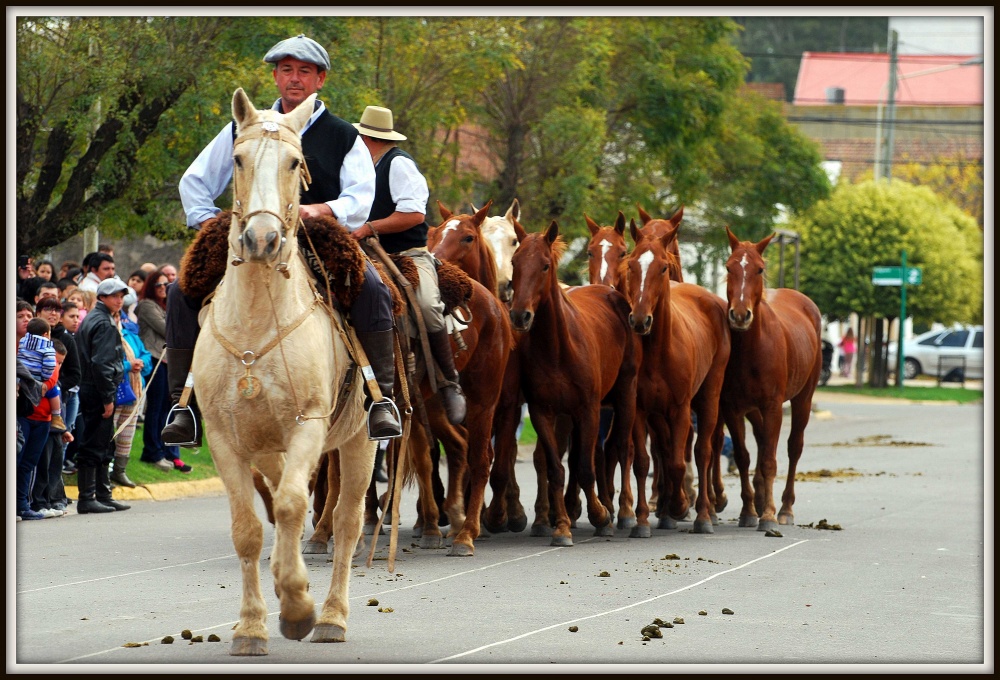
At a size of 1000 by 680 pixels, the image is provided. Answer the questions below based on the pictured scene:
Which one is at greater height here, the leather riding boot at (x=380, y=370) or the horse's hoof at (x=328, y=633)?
the leather riding boot at (x=380, y=370)

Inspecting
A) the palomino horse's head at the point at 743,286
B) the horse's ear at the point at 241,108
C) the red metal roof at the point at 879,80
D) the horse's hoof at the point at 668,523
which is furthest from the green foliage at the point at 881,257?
the horse's ear at the point at 241,108

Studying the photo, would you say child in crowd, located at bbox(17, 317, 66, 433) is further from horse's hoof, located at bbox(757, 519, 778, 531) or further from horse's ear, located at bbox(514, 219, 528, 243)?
horse's hoof, located at bbox(757, 519, 778, 531)

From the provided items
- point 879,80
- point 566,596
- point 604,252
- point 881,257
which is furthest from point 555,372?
point 879,80

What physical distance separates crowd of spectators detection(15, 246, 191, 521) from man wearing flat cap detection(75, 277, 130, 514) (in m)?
0.01

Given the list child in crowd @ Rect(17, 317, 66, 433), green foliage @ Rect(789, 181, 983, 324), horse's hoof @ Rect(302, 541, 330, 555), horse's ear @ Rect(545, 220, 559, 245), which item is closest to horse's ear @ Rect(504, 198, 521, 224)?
horse's ear @ Rect(545, 220, 559, 245)

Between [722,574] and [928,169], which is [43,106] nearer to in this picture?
[722,574]

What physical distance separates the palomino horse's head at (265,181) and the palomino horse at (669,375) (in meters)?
5.80

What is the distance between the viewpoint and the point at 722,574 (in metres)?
10.3

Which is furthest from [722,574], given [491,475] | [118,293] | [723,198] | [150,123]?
[723,198]

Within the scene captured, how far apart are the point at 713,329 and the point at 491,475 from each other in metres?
2.87

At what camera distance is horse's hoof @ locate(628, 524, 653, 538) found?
41.0 feet

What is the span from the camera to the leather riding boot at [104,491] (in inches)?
567

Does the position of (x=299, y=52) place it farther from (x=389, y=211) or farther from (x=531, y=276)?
(x=531, y=276)

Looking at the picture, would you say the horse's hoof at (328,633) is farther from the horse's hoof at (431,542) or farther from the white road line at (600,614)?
the horse's hoof at (431,542)
